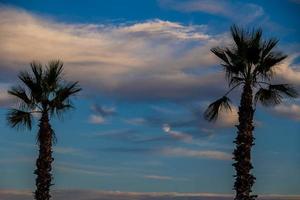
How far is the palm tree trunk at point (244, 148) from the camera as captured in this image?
42250 millimetres

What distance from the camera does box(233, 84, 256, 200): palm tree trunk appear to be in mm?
42250

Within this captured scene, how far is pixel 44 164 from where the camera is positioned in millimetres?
47312

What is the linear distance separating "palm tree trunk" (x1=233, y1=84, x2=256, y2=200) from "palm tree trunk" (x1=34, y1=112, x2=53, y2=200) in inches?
487

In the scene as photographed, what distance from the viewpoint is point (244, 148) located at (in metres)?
42.7

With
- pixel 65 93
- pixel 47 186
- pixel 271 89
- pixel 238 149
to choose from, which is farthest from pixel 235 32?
pixel 47 186

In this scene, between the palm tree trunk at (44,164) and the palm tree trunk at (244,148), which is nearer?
the palm tree trunk at (244,148)

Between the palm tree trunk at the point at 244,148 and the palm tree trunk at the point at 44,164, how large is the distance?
12.4 metres

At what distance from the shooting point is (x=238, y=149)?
42844mm

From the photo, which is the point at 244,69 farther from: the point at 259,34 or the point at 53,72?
the point at 53,72

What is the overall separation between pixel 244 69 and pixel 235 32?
2.28 metres

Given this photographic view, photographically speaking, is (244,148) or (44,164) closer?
(244,148)

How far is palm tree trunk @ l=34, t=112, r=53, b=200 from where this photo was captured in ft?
155

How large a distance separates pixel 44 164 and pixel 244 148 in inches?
520

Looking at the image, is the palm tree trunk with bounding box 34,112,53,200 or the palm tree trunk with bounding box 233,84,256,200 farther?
the palm tree trunk with bounding box 34,112,53,200
